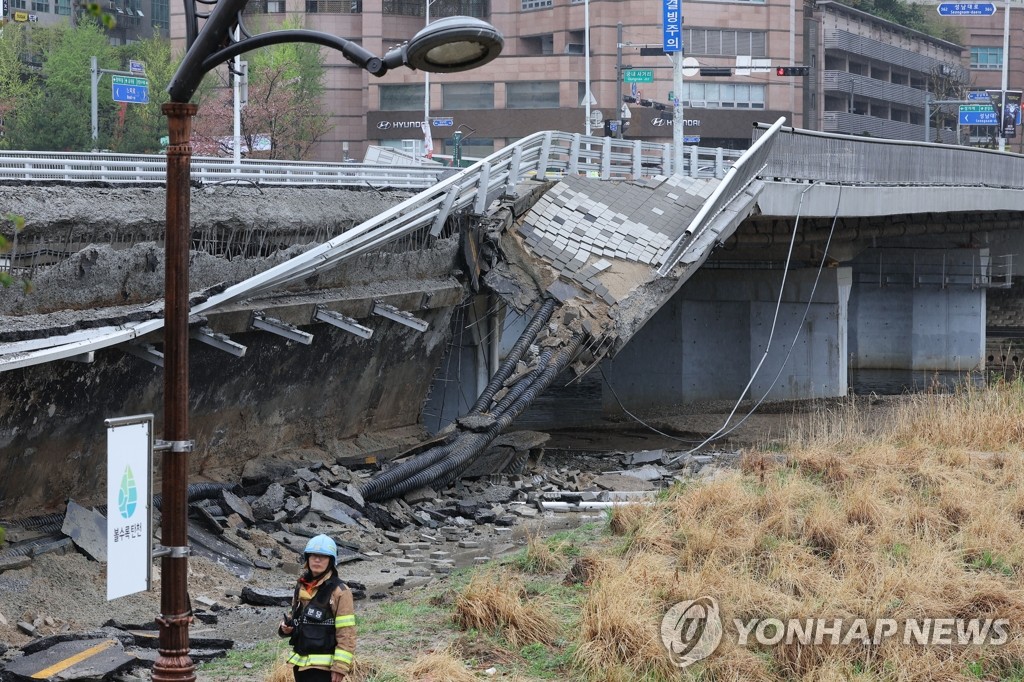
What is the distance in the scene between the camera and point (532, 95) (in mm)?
70312

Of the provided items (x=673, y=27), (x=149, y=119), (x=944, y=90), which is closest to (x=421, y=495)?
(x=673, y=27)

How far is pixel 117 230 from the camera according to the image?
14.7 metres

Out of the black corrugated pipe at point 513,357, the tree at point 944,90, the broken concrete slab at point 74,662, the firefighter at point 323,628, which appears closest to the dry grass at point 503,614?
the broken concrete slab at point 74,662

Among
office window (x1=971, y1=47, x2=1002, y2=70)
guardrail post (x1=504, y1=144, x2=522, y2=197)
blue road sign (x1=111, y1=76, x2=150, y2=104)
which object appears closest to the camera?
guardrail post (x1=504, y1=144, x2=522, y2=197)

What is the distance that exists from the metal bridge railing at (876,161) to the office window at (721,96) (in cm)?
3425

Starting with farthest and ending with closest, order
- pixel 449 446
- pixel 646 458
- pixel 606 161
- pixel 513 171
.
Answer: pixel 606 161 < pixel 646 458 < pixel 513 171 < pixel 449 446

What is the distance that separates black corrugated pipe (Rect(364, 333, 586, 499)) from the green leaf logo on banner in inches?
398

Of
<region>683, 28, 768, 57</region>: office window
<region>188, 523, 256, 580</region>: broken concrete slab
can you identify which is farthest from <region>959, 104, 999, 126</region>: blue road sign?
<region>188, 523, 256, 580</region>: broken concrete slab

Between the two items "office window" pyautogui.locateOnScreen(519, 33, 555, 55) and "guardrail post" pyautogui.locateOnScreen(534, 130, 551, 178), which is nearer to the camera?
"guardrail post" pyautogui.locateOnScreen(534, 130, 551, 178)

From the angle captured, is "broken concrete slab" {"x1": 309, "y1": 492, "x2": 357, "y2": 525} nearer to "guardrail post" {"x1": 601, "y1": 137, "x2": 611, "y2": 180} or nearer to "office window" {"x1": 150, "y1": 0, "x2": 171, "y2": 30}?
"guardrail post" {"x1": 601, "y1": 137, "x2": 611, "y2": 180}

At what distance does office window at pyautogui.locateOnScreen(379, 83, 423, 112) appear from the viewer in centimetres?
7106

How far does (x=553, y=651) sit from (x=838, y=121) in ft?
231

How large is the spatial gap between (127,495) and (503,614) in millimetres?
3946

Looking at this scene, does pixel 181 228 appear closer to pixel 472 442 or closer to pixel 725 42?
pixel 472 442
